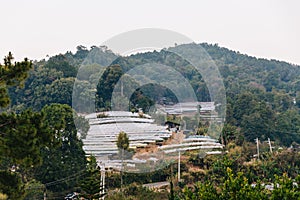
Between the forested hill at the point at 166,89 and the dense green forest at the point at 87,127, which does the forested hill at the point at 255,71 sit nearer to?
the forested hill at the point at 166,89

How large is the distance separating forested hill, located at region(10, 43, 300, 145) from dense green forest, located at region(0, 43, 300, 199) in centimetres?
4

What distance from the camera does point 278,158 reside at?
1255cm

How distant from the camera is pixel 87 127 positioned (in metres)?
10.2

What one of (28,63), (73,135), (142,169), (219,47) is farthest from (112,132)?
(219,47)

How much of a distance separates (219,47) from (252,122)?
95.9 ft

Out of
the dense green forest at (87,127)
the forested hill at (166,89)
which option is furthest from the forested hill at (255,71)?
the dense green forest at (87,127)

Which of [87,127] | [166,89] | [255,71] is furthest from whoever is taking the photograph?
[255,71]

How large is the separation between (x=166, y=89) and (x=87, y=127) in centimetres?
238

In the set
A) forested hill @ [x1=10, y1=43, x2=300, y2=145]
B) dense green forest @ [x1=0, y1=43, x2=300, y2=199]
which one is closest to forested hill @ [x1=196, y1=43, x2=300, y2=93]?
forested hill @ [x1=10, y1=43, x2=300, y2=145]

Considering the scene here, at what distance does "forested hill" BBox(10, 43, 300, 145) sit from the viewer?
38.0 ft

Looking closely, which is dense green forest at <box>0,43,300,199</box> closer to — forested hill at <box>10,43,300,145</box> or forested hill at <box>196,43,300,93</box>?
forested hill at <box>10,43,300,145</box>

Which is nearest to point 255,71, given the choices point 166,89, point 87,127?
point 166,89

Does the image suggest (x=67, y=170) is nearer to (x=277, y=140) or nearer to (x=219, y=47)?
(x=277, y=140)

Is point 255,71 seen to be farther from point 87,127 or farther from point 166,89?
point 87,127
